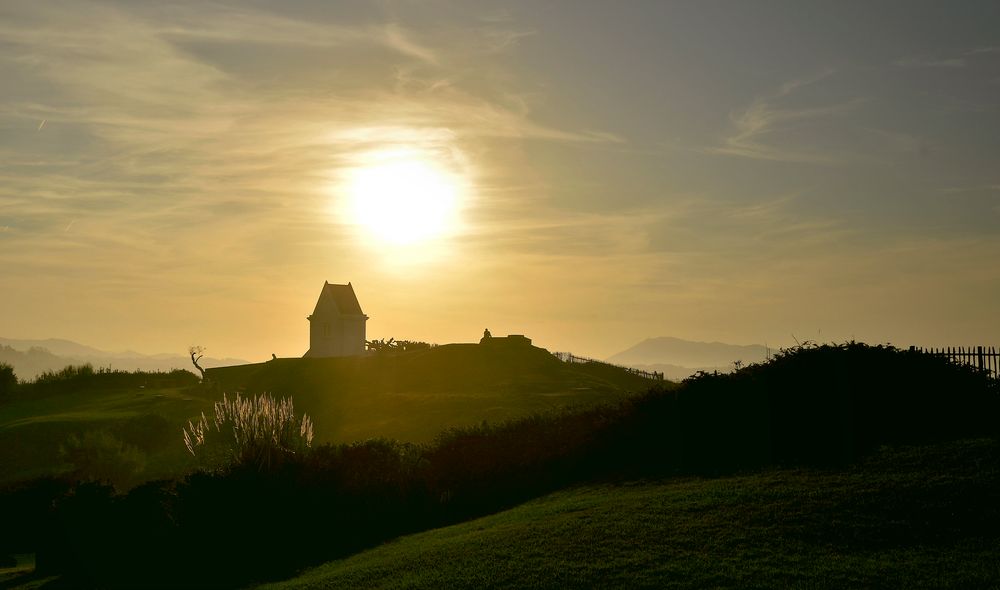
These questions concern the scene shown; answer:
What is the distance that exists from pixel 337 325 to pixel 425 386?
763 inches

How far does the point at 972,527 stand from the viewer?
1534cm

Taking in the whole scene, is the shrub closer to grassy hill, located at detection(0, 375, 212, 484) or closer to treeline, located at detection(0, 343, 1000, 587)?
grassy hill, located at detection(0, 375, 212, 484)

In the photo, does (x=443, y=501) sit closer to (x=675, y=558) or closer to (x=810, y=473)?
(x=810, y=473)

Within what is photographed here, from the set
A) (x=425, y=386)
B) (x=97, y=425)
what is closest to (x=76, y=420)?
(x=97, y=425)

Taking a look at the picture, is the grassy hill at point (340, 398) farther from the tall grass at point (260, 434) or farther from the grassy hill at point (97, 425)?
the tall grass at point (260, 434)

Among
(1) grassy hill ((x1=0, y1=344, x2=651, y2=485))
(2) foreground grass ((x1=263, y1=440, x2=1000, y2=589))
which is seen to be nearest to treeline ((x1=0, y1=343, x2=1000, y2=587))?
(2) foreground grass ((x1=263, y1=440, x2=1000, y2=589))

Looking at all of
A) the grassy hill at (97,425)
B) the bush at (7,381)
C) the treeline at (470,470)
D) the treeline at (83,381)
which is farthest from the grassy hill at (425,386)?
the treeline at (470,470)

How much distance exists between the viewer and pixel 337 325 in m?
83.8

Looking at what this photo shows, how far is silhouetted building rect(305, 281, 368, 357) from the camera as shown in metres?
83.8

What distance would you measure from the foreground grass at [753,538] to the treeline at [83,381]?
2628 inches

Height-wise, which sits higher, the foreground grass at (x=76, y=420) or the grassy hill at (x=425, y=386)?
the grassy hill at (x=425, y=386)

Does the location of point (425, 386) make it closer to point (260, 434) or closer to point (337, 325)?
point (337, 325)

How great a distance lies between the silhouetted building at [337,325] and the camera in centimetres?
8375

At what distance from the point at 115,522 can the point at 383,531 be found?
270 inches
